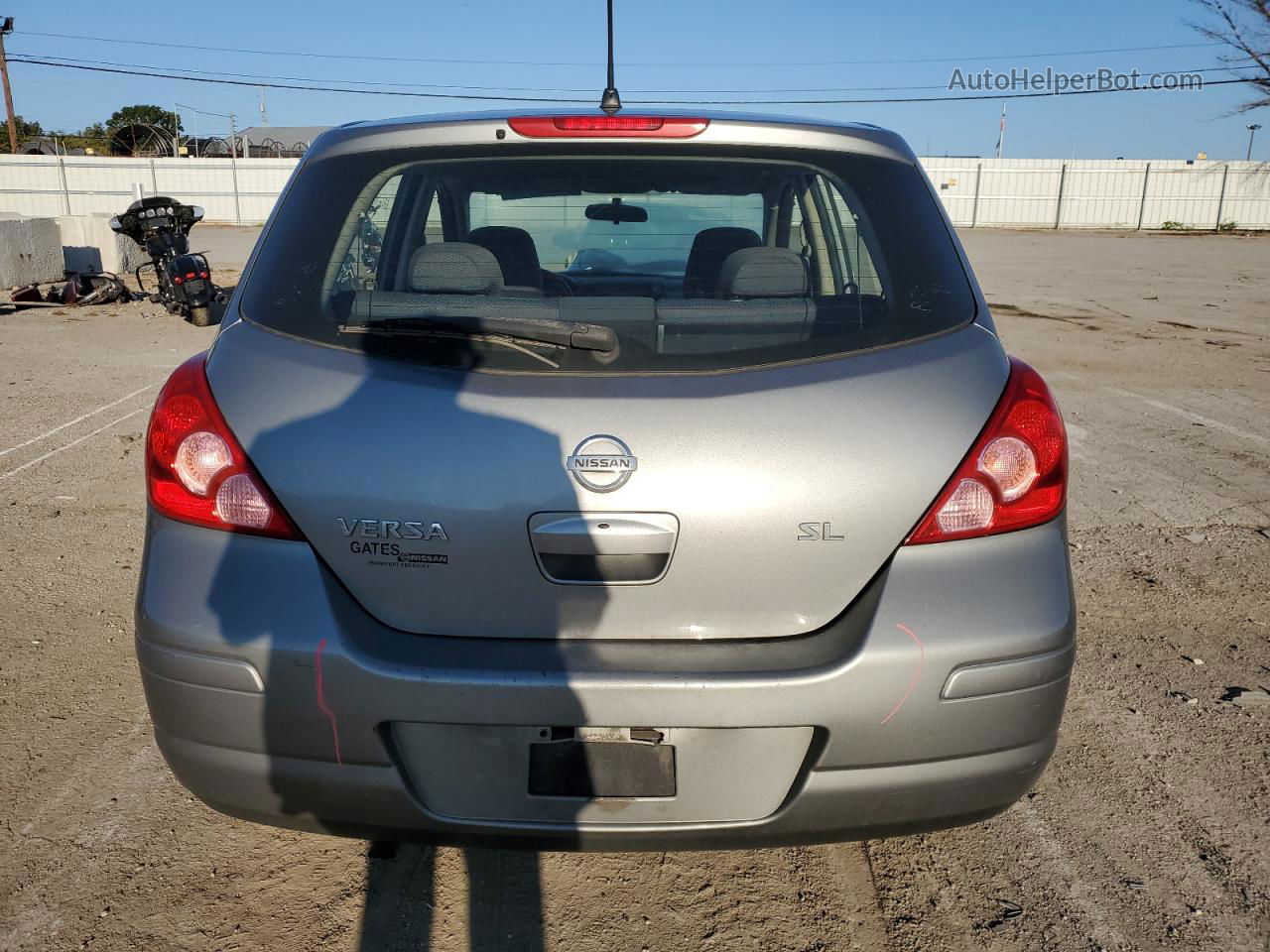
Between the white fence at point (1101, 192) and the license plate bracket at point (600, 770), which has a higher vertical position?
the white fence at point (1101, 192)

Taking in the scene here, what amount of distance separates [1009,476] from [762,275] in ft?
2.10

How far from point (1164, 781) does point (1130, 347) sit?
8872mm

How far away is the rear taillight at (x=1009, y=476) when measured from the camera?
177 centimetres

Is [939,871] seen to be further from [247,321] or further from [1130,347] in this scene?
[1130,347]

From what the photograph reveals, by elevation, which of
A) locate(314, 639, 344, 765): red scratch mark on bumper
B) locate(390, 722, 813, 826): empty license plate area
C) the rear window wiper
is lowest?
locate(390, 722, 813, 826): empty license plate area

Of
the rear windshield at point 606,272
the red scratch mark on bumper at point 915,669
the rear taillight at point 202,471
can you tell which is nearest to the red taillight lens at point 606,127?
the rear windshield at point 606,272

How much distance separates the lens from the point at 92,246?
16875mm

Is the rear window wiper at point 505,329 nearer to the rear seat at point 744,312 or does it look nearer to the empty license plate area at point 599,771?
the rear seat at point 744,312

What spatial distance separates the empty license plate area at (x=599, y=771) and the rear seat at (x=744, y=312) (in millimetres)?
703

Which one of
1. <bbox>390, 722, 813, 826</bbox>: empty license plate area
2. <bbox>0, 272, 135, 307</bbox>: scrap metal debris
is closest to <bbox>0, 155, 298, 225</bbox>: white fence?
<bbox>0, 272, 135, 307</bbox>: scrap metal debris

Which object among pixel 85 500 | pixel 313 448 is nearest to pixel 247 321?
pixel 313 448

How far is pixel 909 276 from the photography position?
201 cm

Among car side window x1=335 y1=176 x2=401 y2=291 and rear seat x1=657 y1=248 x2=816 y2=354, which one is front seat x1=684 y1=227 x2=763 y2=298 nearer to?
rear seat x1=657 y1=248 x2=816 y2=354

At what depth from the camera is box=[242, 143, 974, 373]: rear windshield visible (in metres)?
1.85
